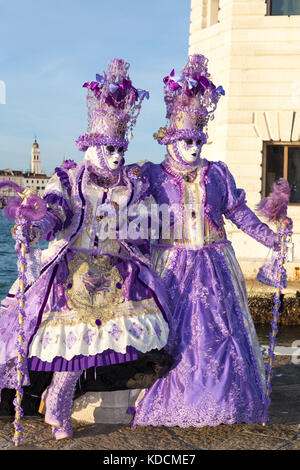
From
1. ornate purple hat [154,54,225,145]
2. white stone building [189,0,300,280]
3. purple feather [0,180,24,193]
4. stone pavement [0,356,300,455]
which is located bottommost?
stone pavement [0,356,300,455]

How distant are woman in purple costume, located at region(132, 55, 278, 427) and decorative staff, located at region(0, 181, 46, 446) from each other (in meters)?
0.87

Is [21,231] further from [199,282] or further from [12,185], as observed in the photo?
[199,282]

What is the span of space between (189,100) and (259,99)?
8.19 metres

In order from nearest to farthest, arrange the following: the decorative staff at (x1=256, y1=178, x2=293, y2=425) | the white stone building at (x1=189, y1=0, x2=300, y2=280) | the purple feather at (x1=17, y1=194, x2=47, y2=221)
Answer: the purple feather at (x1=17, y1=194, x2=47, y2=221)
the decorative staff at (x1=256, y1=178, x2=293, y2=425)
the white stone building at (x1=189, y1=0, x2=300, y2=280)

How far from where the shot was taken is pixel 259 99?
1196 cm

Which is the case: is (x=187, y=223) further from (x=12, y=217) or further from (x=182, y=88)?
(x=12, y=217)

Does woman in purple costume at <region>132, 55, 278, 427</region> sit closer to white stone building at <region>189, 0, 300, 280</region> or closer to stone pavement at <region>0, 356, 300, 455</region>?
stone pavement at <region>0, 356, 300, 455</region>

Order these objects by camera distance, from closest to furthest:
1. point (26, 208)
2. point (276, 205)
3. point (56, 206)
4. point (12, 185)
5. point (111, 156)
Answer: point (26, 208) → point (12, 185) → point (56, 206) → point (111, 156) → point (276, 205)

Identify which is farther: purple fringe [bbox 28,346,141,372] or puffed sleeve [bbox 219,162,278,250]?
puffed sleeve [bbox 219,162,278,250]

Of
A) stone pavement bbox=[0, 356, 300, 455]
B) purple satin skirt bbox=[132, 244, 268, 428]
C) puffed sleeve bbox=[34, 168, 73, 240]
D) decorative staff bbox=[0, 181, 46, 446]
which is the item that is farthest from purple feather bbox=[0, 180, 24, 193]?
stone pavement bbox=[0, 356, 300, 455]

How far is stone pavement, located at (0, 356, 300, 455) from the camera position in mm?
3512

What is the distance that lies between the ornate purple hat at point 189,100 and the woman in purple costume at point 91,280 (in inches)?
15.2

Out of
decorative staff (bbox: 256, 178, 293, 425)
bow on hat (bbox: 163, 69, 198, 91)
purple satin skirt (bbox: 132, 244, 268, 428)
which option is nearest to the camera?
purple satin skirt (bbox: 132, 244, 268, 428)

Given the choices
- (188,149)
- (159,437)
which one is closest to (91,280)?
(159,437)
